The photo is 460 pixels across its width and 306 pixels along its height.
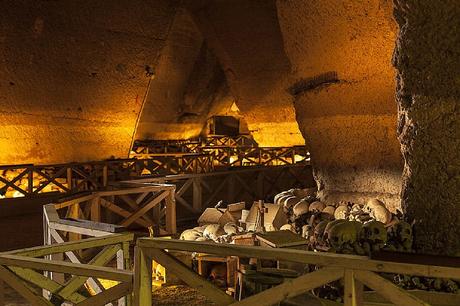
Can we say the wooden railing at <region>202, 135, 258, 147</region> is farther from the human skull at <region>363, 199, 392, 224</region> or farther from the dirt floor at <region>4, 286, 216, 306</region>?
the dirt floor at <region>4, 286, 216, 306</region>

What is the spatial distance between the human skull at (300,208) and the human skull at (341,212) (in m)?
0.65

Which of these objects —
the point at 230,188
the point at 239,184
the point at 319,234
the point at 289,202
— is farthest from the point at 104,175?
the point at 319,234

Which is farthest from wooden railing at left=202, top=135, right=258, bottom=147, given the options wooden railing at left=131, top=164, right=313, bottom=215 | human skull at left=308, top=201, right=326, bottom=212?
human skull at left=308, top=201, right=326, bottom=212

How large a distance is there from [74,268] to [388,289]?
1430mm

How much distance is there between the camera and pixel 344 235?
3805 mm

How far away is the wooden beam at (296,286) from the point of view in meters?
2.06

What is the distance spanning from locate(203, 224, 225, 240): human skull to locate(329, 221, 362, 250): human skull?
9.80 feet

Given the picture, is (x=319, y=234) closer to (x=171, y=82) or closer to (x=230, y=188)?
(x=230, y=188)

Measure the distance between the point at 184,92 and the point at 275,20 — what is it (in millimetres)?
6524

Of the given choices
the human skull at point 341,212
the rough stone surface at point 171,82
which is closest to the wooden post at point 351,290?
the human skull at point 341,212

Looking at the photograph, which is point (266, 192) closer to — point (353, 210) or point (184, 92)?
point (353, 210)

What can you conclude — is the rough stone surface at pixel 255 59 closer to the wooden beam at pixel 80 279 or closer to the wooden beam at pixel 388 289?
the wooden beam at pixel 80 279

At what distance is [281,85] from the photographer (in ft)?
50.8

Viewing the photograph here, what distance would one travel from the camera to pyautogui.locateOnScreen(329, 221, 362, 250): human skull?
3.80 meters
